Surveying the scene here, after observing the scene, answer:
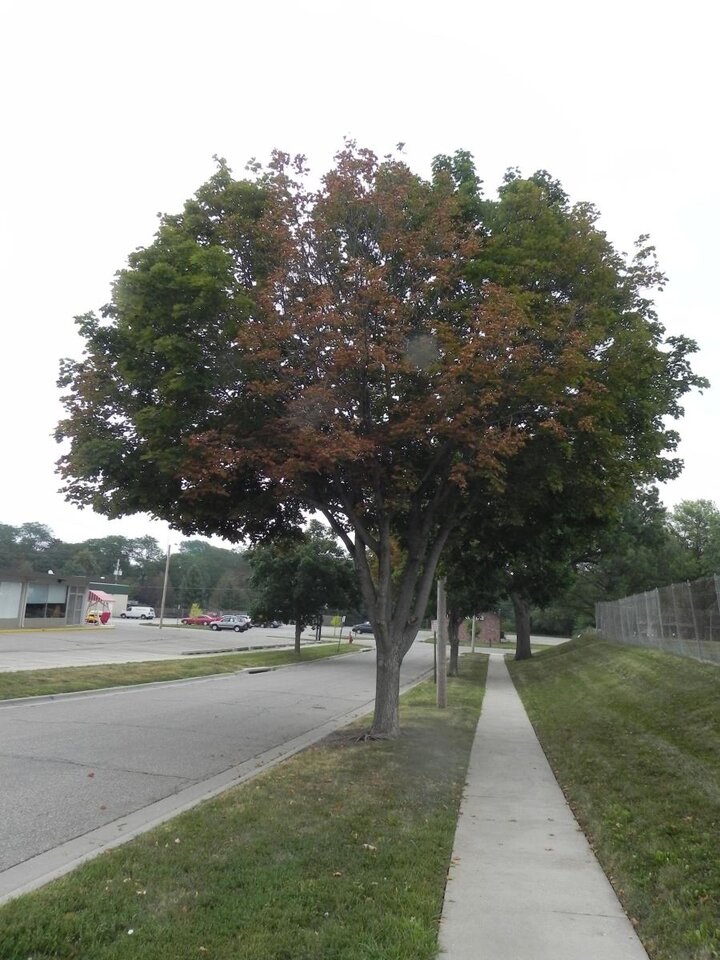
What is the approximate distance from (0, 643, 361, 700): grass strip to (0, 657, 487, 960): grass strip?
33.6 feet

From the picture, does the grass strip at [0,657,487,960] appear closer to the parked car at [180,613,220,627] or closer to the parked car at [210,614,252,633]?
the parked car at [210,614,252,633]

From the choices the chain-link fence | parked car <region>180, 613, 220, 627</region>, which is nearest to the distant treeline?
parked car <region>180, 613, 220, 627</region>

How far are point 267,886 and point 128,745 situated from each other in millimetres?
6826

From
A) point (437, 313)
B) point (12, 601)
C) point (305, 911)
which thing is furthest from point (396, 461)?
point (12, 601)

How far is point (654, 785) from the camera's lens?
8.00 meters

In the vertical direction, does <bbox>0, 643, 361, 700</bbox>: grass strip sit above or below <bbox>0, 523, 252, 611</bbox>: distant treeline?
below

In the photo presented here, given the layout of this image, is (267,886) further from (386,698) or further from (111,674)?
(111,674)

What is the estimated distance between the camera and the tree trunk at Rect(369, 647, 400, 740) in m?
11.4

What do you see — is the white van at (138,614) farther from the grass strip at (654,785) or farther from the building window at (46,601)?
the grass strip at (654,785)

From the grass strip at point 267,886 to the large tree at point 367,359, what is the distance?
156 inches

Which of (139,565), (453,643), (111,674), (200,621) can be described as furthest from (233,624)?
(139,565)

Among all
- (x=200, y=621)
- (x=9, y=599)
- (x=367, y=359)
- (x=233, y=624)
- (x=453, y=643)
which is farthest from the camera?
(x=200, y=621)

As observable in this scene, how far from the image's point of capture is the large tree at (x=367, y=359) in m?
9.56

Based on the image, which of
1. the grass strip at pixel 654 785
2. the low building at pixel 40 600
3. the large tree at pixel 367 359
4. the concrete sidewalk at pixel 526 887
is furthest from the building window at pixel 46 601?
the concrete sidewalk at pixel 526 887
